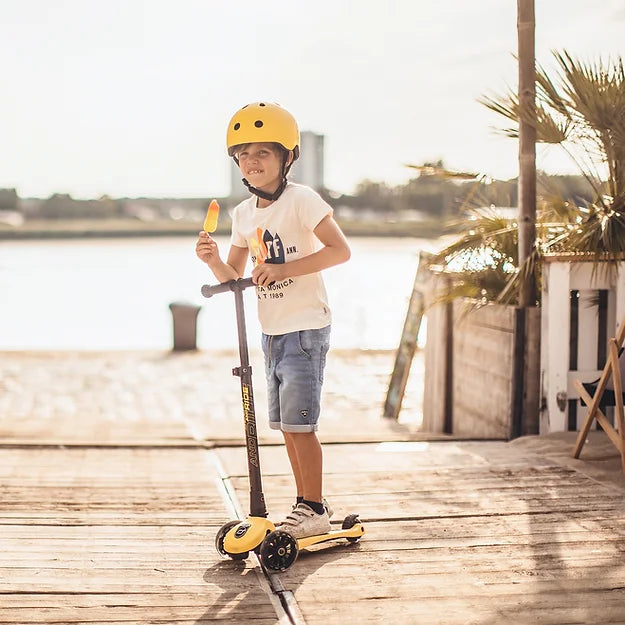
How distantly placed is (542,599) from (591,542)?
2.19ft

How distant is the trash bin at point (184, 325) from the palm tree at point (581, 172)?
8746 mm

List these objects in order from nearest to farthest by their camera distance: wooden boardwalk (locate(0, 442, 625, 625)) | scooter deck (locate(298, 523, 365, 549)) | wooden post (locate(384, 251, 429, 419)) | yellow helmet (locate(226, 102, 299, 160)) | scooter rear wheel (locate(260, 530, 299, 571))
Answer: wooden boardwalk (locate(0, 442, 625, 625)) → scooter rear wheel (locate(260, 530, 299, 571)) → yellow helmet (locate(226, 102, 299, 160)) → scooter deck (locate(298, 523, 365, 549)) → wooden post (locate(384, 251, 429, 419))

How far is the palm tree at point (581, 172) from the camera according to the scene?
6008 millimetres

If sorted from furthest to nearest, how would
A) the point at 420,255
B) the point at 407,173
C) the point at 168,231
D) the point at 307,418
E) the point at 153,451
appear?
the point at 168,231 < the point at 420,255 < the point at 407,173 < the point at 153,451 < the point at 307,418

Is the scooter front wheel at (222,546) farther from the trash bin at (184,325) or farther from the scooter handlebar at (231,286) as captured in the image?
the trash bin at (184,325)

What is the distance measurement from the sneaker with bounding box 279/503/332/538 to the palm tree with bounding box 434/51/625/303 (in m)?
2.86

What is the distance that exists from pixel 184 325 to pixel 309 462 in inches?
466

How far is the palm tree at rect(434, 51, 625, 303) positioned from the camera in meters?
6.01

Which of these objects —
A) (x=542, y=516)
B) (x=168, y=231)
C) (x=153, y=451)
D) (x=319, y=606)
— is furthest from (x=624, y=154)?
(x=168, y=231)

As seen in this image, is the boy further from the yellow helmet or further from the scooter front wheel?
the scooter front wheel

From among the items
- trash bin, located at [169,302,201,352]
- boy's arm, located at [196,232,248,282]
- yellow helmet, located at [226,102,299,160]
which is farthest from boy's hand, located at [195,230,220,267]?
trash bin, located at [169,302,201,352]

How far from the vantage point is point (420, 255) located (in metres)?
9.32

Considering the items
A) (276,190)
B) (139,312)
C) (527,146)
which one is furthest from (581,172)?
(139,312)

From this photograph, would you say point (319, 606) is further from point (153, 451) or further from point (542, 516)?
point (153, 451)
